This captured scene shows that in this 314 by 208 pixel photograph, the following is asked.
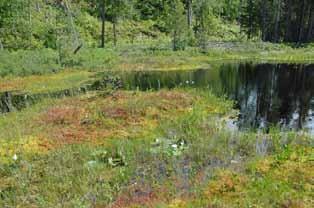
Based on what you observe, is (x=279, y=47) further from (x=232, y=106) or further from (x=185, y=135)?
(x=185, y=135)

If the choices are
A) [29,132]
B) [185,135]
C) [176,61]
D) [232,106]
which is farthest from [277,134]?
[176,61]

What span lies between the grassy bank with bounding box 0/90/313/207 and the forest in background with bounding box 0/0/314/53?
28.1 meters

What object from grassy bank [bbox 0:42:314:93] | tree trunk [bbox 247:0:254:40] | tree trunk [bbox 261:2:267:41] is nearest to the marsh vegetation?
grassy bank [bbox 0:42:314:93]

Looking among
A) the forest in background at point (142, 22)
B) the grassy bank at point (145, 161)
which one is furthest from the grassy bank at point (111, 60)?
the grassy bank at point (145, 161)

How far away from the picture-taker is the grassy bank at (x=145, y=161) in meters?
12.0

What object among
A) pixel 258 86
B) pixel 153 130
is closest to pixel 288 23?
pixel 258 86

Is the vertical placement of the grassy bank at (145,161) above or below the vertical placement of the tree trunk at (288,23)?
below

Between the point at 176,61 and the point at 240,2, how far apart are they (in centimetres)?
5735

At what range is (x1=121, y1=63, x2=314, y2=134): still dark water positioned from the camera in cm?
2334

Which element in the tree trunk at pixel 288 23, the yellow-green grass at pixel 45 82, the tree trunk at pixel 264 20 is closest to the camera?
the yellow-green grass at pixel 45 82

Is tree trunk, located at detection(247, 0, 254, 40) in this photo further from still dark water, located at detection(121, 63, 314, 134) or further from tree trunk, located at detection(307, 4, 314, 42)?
still dark water, located at detection(121, 63, 314, 134)

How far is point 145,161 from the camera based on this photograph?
1500 centimetres

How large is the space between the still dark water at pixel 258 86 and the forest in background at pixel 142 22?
14484 millimetres

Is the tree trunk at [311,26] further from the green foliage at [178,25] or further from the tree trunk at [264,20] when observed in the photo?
the green foliage at [178,25]
